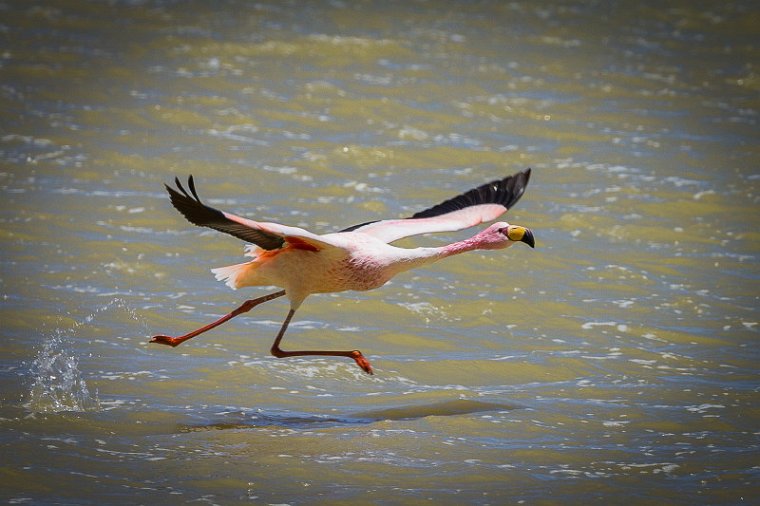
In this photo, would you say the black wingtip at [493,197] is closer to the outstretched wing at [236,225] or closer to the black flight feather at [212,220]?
the outstretched wing at [236,225]

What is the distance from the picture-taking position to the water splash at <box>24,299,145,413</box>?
7.83 metres

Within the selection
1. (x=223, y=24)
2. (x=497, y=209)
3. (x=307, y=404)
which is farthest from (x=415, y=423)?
(x=223, y=24)

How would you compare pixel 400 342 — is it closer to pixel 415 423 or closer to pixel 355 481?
pixel 415 423

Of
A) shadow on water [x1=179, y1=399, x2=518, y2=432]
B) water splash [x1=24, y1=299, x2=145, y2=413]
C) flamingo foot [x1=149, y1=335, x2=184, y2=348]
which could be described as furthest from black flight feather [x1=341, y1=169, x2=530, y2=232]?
water splash [x1=24, y1=299, x2=145, y2=413]

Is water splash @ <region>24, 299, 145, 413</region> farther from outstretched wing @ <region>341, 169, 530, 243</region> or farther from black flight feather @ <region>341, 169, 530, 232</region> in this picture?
black flight feather @ <region>341, 169, 530, 232</region>

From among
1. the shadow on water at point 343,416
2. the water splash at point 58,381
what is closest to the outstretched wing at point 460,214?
the shadow on water at point 343,416

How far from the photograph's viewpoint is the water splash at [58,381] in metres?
7.83

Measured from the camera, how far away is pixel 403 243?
475 inches

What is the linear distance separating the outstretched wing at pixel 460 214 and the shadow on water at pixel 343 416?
1223 mm

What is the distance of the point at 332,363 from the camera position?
9.07 metres

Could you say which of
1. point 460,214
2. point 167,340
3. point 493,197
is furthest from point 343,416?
point 493,197

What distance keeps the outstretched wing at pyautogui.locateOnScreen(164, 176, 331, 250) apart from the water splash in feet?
5.09

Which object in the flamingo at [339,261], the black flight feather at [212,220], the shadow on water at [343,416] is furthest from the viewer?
the flamingo at [339,261]

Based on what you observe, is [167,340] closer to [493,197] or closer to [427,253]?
[427,253]
